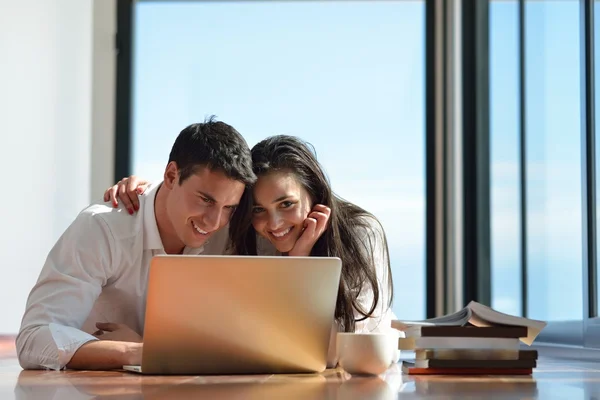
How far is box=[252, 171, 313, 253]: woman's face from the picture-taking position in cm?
242

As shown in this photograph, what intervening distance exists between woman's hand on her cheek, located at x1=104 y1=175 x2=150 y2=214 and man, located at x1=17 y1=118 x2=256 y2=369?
19 millimetres

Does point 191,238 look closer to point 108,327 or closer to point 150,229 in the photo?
point 150,229

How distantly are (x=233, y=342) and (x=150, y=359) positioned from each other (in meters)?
0.17

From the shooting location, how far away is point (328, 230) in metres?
2.52

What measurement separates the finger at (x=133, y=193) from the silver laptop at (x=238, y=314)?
64 centimetres

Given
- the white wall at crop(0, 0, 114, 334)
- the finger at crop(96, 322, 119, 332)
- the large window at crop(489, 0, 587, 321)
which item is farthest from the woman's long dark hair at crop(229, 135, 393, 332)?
the white wall at crop(0, 0, 114, 334)

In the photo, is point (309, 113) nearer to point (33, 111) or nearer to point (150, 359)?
point (33, 111)

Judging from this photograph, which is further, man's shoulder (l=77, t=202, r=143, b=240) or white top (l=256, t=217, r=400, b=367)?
white top (l=256, t=217, r=400, b=367)

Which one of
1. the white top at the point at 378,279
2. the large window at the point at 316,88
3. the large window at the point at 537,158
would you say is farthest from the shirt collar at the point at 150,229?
the large window at the point at 316,88

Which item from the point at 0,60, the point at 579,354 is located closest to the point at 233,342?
the point at 579,354

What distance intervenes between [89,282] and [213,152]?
46 cm

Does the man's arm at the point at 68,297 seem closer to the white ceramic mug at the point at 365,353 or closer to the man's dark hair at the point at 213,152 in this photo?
the man's dark hair at the point at 213,152

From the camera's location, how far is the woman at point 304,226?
2396mm

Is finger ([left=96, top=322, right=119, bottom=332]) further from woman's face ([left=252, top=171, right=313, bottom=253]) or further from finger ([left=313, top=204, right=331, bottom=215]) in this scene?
finger ([left=313, top=204, right=331, bottom=215])
